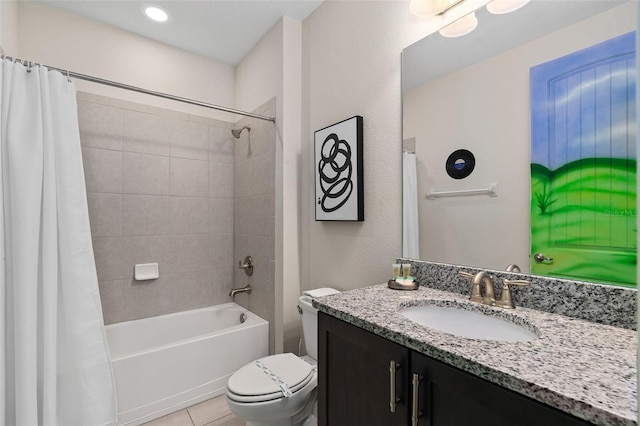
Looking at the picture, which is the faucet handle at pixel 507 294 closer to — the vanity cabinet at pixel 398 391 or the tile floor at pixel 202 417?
the vanity cabinet at pixel 398 391

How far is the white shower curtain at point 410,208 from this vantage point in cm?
140

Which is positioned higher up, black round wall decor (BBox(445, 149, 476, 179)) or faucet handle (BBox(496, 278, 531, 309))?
black round wall decor (BBox(445, 149, 476, 179))

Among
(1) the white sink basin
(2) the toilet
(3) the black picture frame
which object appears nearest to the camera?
(1) the white sink basin

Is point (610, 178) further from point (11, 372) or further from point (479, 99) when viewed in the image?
point (11, 372)

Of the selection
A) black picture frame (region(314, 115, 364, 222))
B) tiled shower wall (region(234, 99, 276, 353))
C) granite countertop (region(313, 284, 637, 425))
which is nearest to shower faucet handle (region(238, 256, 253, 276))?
tiled shower wall (region(234, 99, 276, 353))

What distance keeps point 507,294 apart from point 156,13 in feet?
8.85

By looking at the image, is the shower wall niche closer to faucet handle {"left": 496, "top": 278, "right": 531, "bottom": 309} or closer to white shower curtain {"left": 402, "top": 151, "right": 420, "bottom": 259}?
white shower curtain {"left": 402, "top": 151, "right": 420, "bottom": 259}

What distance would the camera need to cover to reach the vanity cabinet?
1.93ft

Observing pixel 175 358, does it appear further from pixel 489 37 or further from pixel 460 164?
pixel 489 37

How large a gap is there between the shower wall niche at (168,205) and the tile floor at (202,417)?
2.15 feet

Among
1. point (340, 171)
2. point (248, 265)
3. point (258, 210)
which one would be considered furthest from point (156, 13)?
point (248, 265)

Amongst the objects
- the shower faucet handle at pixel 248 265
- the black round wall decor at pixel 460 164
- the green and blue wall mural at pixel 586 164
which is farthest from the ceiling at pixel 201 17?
the shower faucet handle at pixel 248 265

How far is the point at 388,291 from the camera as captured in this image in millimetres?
1249

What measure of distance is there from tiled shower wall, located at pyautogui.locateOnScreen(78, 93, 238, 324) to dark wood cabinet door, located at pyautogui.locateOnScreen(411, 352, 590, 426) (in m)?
2.29
